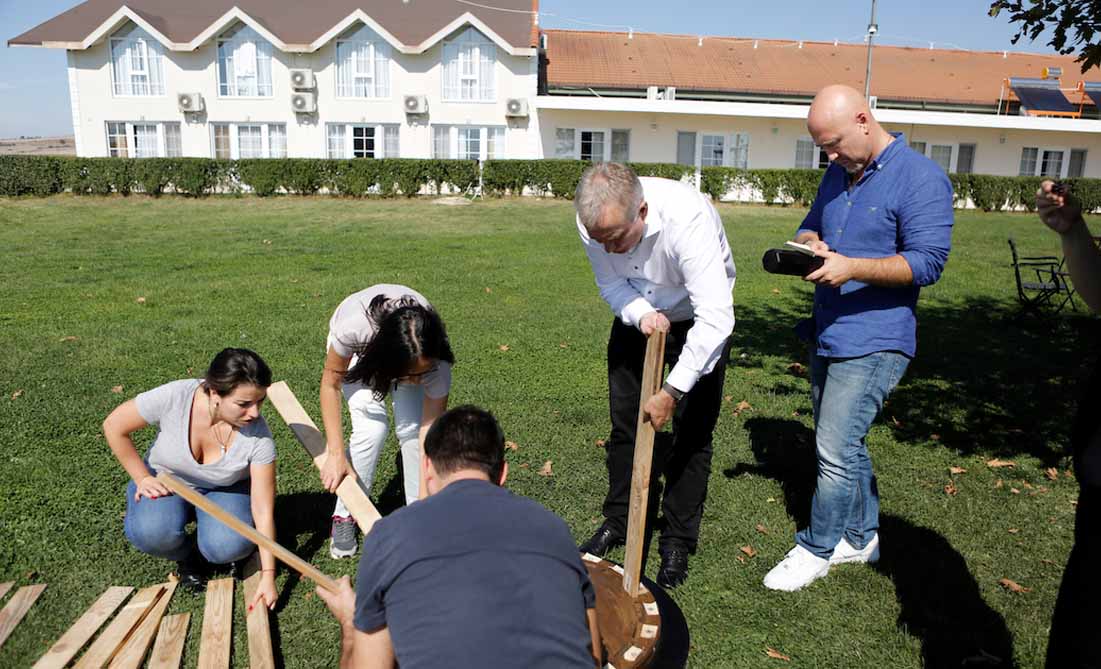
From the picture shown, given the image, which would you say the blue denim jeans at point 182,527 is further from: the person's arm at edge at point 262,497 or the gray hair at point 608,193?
the gray hair at point 608,193

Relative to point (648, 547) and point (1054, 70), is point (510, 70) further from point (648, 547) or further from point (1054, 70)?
point (648, 547)

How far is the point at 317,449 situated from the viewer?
12.6 ft

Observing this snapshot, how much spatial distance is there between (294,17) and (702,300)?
1096 inches

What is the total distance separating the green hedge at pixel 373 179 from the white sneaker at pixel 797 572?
63.1 ft

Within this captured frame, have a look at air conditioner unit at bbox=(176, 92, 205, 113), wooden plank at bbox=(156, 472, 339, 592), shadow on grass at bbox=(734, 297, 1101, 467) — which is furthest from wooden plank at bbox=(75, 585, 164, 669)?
air conditioner unit at bbox=(176, 92, 205, 113)

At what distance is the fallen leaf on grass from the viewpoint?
12.8ft

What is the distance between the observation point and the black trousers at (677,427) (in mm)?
3934

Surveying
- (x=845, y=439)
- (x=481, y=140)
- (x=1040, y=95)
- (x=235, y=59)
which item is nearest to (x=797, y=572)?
(x=845, y=439)

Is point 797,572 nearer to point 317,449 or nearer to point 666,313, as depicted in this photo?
point 666,313

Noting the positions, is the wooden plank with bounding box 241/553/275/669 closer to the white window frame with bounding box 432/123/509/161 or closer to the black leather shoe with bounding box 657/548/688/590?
the black leather shoe with bounding box 657/548/688/590

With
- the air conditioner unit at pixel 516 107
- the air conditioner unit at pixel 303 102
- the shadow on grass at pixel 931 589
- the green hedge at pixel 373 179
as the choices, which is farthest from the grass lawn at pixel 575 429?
the air conditioner unit at pixel 516 107

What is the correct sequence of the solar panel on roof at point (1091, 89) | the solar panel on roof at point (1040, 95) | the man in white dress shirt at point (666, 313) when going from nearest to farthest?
the man in white dress shirt at point (666, 313), the solar panel on roof at point (1091, 89), the solar panel on roof at point (1040, 95)

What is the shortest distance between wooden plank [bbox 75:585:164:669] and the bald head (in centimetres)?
350

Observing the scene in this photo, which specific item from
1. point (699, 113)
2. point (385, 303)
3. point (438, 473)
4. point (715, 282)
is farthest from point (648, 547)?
point (699, 113)
